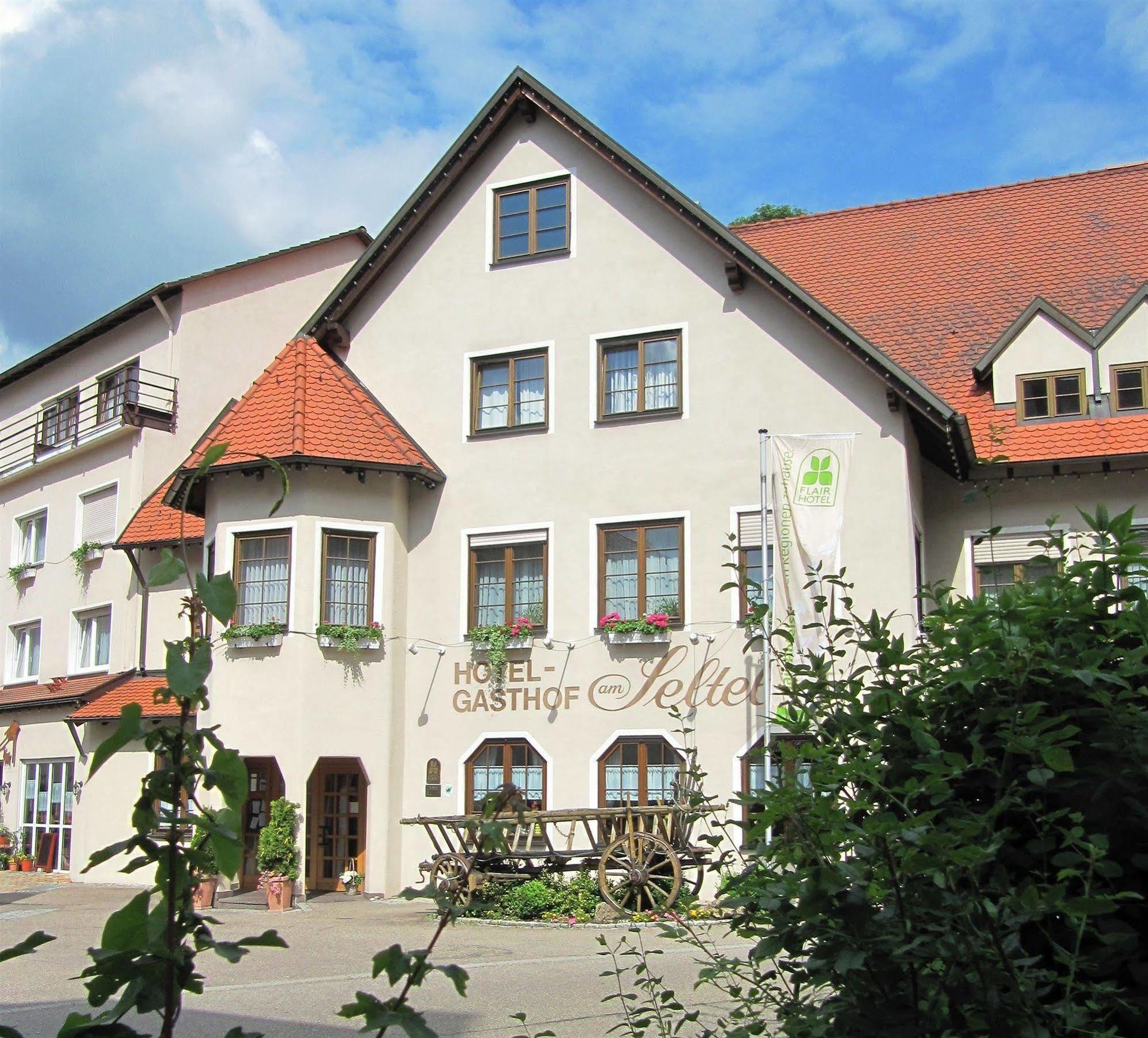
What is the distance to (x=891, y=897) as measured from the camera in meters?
3.00

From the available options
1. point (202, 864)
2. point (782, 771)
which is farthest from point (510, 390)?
point (202, 864)

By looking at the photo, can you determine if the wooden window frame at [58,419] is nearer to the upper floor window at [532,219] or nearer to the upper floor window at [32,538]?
the upper floor window at [32,538]

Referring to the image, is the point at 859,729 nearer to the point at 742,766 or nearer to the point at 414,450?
the point at 742,766

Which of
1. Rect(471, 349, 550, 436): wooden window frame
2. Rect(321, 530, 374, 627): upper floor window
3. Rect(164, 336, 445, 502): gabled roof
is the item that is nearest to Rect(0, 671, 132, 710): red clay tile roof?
Rect(164, 336, 445, 502): gabled roof

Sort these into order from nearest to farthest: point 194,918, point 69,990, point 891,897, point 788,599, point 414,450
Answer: point 194,918 < point 891,897 < point 69,990 < point 788,599 < point 414,450

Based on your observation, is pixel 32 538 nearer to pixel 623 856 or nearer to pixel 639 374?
pixel 639 374

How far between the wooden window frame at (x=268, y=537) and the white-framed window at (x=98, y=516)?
867 cm

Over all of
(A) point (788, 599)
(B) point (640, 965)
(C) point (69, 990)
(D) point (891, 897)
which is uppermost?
(A) point (788, 599)

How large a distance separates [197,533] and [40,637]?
7.95 metres

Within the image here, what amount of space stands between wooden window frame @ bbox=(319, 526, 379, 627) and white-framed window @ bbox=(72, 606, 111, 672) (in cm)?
1009

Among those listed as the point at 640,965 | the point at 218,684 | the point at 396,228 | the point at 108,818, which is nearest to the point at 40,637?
the point at 108,818

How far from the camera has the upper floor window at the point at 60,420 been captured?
30625 millimetres

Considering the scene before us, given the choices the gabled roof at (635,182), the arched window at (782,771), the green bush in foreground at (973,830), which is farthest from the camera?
the gabled roof at (635,182)

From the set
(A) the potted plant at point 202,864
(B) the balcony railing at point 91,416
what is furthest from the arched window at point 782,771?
(B) the balcony railing at point 91,416
